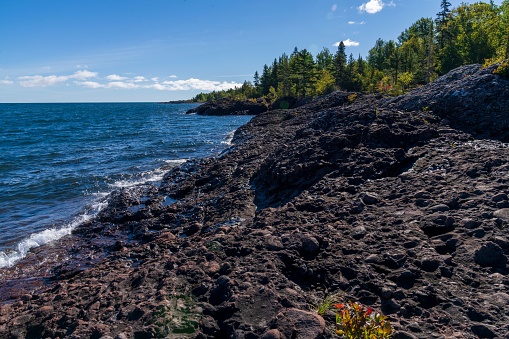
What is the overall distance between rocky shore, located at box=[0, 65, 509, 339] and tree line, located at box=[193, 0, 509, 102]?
39.5m

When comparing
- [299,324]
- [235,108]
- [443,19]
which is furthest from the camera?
[235,108]

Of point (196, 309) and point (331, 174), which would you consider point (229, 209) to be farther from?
point (196, 309)

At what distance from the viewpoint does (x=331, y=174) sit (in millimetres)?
10547

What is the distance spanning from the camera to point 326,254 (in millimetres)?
6203

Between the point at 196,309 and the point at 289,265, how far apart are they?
1.79 m

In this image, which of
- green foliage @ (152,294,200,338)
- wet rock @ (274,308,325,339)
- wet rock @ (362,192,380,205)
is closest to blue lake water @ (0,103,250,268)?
green foliage @ (152,294,200,338)

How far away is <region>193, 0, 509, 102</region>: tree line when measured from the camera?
51562 mm

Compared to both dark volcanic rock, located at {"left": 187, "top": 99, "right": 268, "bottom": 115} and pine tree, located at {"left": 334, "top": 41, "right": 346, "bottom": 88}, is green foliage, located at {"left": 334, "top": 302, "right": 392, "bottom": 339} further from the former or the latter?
dark volcanic rock, located at {"left": 187, "top": 99, "right": 268, "bottom": 115}

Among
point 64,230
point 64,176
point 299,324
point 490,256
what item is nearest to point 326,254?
point 299,324

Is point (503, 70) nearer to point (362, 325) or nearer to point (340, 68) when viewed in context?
point (362, 325)

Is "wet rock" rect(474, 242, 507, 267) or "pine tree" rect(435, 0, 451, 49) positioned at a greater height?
"pine tree" rect(435, 0, 451, 49)

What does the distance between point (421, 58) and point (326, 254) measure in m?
77.0

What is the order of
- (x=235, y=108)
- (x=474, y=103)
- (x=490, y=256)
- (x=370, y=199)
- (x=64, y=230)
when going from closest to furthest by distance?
(x=490, y=256), (x=370, y=199), (x=474, y=103), (x=64, y=230), (x=235, y=108)

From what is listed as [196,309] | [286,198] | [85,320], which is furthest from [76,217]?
[196,309]
